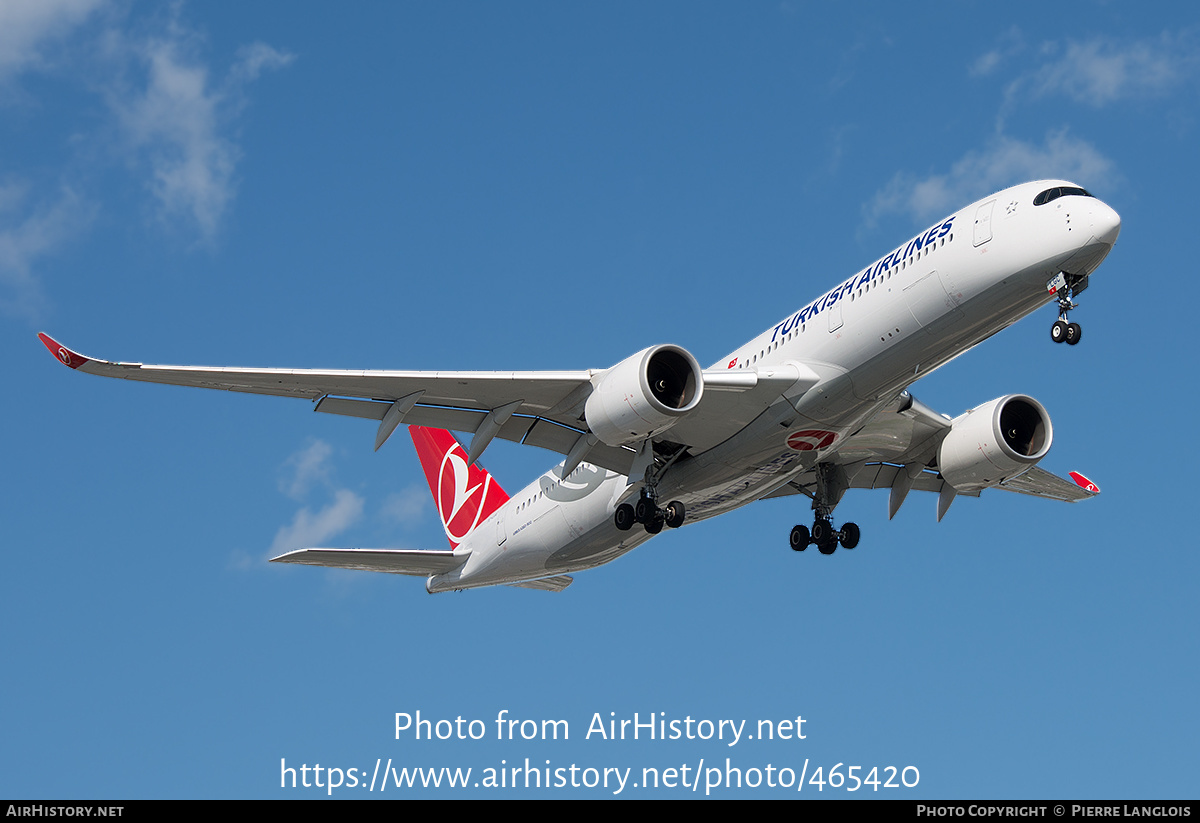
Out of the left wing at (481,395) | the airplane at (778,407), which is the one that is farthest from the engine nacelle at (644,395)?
the left wing at (481,395)

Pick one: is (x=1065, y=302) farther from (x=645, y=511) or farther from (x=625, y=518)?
(x=625, y=518)

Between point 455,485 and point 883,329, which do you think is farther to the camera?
point 455,485

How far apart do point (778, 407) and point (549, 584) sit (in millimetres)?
11496

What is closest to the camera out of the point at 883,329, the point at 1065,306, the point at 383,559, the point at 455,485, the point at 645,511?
the point at 1065,306

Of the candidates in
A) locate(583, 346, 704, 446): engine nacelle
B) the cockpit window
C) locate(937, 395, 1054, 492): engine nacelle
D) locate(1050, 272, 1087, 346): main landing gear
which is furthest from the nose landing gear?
locate(937, 395, 1054, 492): engine nacelle

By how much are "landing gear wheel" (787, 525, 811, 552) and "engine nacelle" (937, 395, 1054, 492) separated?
3.43 meters

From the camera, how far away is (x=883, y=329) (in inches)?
842

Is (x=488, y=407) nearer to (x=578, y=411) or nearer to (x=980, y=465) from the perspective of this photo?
(x=578, y=411)

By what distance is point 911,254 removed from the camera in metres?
21.5

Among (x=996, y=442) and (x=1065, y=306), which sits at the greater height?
(x=996, y=442)

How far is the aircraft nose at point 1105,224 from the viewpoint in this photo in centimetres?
1955

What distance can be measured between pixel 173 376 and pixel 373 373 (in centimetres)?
352

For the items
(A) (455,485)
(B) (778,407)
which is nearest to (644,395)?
(B) (778,407)

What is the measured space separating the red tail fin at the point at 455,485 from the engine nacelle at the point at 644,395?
9.65 m
